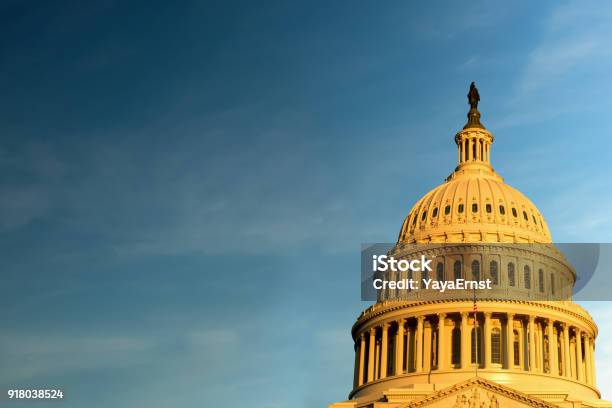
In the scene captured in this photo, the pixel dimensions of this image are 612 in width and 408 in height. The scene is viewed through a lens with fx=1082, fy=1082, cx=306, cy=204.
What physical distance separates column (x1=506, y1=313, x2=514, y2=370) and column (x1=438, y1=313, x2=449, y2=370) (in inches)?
225

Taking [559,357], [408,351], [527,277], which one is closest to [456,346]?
[408,351]

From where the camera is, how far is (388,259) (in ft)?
372

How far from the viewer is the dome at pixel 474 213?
11050 cm

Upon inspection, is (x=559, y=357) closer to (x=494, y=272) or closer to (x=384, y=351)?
(x=494, y=272)

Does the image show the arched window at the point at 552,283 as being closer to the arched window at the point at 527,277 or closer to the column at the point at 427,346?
the arched window at the point at 527,277

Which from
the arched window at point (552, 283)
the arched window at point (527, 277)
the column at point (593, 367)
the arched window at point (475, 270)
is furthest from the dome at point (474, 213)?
the column at point (593, 367)

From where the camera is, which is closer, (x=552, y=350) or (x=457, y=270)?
(x=552, y=350)

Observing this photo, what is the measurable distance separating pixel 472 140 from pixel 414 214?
38.9 feet

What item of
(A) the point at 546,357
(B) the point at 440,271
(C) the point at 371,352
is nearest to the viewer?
(A) the point at 546,357

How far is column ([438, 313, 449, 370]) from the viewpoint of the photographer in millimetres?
101125

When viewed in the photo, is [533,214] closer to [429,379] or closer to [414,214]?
[414,214]

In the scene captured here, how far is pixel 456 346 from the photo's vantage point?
4065 inches

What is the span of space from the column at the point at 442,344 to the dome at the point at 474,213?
9.99m

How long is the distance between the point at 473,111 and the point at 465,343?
A: 109ft
